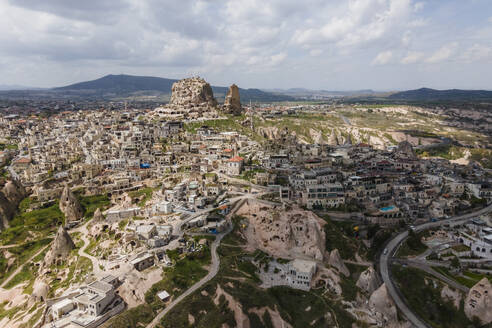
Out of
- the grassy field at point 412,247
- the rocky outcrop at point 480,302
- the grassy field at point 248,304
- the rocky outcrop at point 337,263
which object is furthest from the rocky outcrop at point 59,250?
the rocky outcrop at point 480,302

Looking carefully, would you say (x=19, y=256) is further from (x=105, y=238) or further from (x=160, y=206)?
(x=160, y=206)

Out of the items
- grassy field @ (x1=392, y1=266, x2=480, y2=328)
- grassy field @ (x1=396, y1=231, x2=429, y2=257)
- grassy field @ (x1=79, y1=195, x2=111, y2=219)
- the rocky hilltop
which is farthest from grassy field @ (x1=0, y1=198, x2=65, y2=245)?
grassy field @ (x1=396, y1=231, x2=429, y2=257)

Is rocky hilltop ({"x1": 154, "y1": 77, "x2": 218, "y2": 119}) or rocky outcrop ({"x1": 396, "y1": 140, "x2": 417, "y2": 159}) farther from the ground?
rocky hilltop ({"x1": 154, "y1": 77, "x2": 218, "y2": 119})

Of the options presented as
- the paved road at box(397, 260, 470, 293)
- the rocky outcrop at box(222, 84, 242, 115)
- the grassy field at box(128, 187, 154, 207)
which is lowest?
the paved road at box(397, 260, 470, 293)

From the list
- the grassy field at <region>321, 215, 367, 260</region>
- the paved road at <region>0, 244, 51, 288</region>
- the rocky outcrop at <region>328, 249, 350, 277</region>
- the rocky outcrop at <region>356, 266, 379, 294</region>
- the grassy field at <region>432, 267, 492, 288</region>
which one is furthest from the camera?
the grassy field at <region>321, 215, 367, 260</region>

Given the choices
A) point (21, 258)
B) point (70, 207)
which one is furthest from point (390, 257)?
point (21, 258)

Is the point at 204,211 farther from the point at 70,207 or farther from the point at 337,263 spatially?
the point at 70,207

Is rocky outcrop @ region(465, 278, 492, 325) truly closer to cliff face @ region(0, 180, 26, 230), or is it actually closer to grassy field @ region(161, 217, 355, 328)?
grassy field @ region(161, 217, 355, 328)
